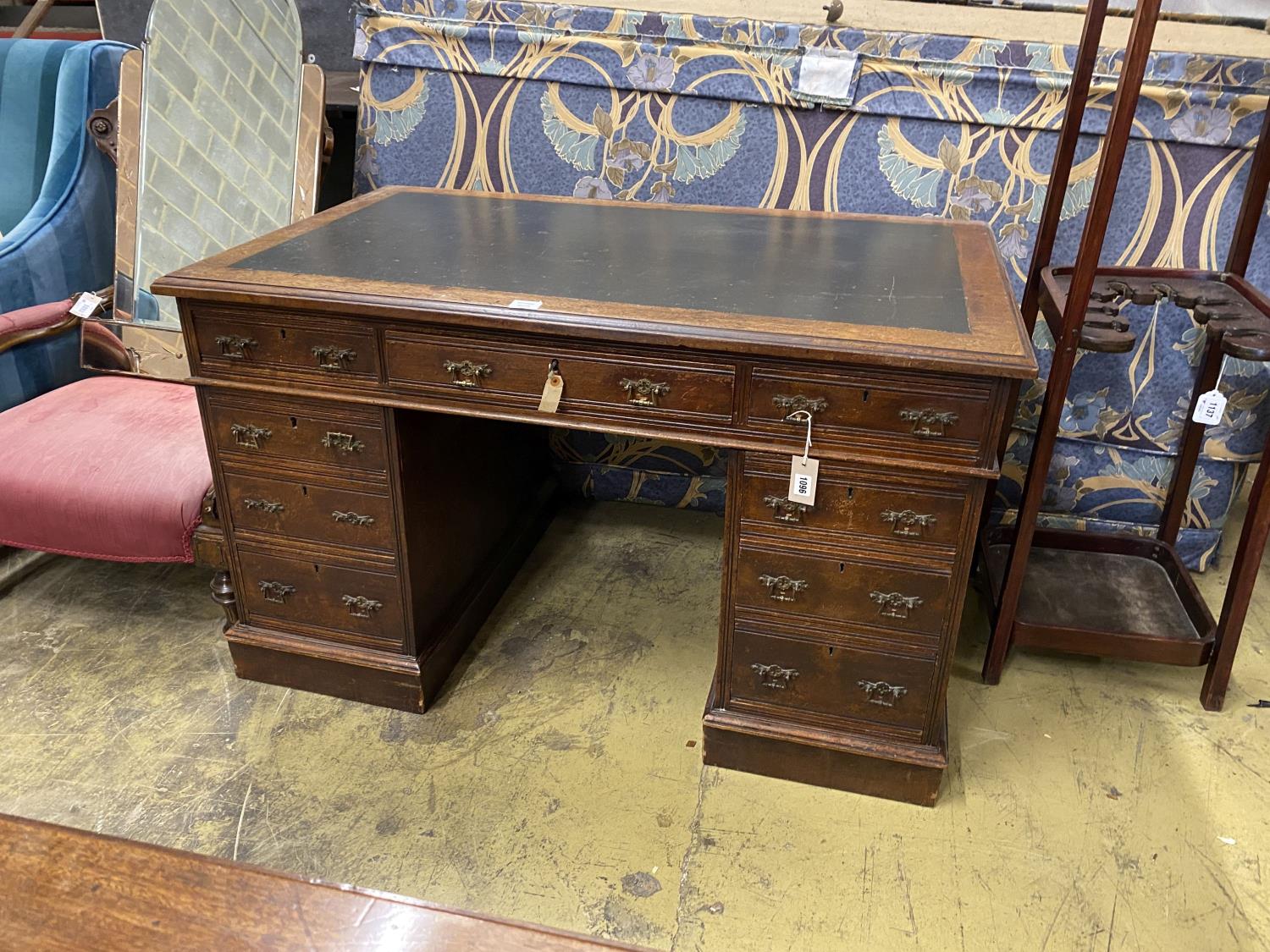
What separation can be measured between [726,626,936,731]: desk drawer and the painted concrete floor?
170 mm

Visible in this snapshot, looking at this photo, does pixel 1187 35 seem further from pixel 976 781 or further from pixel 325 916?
pixel 325 916

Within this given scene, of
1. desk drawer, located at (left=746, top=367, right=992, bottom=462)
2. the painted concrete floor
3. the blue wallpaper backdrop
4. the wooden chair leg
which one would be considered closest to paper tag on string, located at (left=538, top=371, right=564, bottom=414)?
desk drawer, located at (left=746, top=367, right=992, bottom=462)

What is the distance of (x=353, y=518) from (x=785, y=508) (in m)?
0.75

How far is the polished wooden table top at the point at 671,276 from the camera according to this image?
1287 mm

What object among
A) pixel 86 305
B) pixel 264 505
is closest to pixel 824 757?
pixel 264 505

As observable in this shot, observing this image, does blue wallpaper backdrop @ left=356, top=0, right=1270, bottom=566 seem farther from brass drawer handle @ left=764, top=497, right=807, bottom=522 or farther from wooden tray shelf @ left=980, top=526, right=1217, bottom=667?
brass drawer handle @ left=764, top=497, right=807, bottom=522

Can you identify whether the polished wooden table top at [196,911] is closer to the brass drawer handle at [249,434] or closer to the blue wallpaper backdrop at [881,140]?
the brass drawer handle at [249,434]

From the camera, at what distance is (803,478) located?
1357 mm

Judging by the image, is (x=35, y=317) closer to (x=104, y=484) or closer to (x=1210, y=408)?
(x=104, y=484)

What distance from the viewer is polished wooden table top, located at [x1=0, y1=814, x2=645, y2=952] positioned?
0.87 metres

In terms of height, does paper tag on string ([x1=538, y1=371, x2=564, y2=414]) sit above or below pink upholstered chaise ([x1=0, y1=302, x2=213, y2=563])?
above

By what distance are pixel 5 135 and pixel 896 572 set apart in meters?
2.29

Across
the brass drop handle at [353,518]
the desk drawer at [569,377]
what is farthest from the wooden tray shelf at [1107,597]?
the brass drop handle at [353,518]

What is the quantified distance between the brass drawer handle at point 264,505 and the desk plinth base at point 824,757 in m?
0.83
